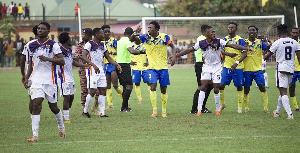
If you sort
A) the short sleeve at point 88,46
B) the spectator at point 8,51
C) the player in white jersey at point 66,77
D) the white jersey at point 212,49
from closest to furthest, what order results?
the player in white jersey at point 66,77 → the short sleeve at point 88,46 → the white jersey at point 212,49 → the spectator at point 8,51

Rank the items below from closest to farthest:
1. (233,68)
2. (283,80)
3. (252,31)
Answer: (283,80) < (233,68) < (252,31)

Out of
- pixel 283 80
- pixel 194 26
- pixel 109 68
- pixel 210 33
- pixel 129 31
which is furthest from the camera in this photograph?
pixel 194 26

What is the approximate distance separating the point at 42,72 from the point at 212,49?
5209 millimetres

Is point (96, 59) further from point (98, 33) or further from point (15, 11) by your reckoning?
point (15, 11)

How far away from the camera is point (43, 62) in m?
10.5

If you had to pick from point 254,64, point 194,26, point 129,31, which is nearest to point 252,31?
point 254,64

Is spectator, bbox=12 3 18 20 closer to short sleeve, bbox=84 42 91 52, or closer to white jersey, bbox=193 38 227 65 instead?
short sleeve, bbox=84 42 91 52

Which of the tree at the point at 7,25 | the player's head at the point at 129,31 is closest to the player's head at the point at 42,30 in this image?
the player's head at the point at 129,31

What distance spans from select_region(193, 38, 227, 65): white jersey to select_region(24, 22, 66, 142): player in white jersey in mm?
4745

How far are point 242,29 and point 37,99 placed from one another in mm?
24934

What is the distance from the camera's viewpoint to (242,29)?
3375 cm

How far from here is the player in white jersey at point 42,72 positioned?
409 inches

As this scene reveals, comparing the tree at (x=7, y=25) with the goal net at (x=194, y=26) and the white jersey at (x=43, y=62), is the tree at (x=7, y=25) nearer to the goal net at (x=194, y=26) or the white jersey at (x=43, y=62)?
the goal net at (x=194, y=26)

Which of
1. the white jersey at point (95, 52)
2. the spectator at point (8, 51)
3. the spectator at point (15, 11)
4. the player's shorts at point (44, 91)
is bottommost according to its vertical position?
the player's shorts at point (44, 91)
